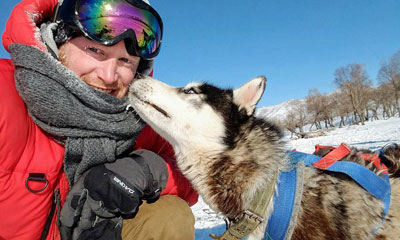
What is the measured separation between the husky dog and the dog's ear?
0.03 ft

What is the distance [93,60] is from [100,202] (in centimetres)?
123

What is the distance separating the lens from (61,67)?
1920 millimetres

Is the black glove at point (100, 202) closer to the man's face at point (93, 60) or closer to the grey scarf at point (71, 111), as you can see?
the grey scarf at point (71, 111)

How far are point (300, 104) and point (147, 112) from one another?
7720 cm

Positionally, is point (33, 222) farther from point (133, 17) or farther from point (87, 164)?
point (133, 17)

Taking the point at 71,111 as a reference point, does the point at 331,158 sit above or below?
above

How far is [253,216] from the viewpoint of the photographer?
6.33ft

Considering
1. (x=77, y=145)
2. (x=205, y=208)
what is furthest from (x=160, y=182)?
(x=205, y=208)

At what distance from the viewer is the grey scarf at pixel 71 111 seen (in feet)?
6.05

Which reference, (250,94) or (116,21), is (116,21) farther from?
(250,94)

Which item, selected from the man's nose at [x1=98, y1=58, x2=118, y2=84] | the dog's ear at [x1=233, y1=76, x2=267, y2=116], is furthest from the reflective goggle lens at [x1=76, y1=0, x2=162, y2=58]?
the dog's ear at [x1=233, y1=76, x2=267, y2=116]

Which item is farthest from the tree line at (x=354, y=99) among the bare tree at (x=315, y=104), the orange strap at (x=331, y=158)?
the orange strap at (x=331, y=158)

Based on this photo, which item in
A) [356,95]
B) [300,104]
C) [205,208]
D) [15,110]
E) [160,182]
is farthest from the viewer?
[300,104]

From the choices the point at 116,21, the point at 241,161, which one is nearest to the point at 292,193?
the point at 241,161
